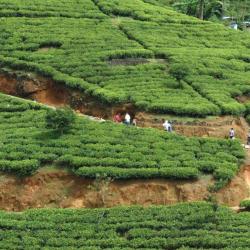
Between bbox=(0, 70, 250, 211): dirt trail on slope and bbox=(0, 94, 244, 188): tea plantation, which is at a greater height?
bbox=(0, 94, 244, 188): tea plantation

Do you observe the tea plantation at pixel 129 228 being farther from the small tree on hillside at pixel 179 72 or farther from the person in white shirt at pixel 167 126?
the small tree on hillside at pixel 179 72

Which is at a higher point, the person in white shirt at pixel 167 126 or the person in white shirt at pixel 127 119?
the person in white shirt at pixel 167 126

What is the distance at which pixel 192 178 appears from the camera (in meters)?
32.7

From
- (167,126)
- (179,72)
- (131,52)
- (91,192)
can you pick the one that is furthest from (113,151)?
(131,52)

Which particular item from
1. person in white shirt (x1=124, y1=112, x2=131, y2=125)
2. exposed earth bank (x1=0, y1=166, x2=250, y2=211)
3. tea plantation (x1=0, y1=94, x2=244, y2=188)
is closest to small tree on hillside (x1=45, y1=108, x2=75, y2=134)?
tea plantation (x1=0, y1=94, x2=244, y2=188)

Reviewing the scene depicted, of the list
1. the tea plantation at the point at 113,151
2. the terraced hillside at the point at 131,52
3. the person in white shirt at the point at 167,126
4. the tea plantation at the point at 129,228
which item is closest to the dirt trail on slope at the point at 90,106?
the terraced hillside at the point at 131,52

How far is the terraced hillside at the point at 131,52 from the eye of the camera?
42.4m

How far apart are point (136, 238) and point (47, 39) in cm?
2372

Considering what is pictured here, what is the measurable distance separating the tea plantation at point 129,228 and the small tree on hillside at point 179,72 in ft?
49.5

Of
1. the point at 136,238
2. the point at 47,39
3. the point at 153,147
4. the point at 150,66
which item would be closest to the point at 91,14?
the point at 47,39

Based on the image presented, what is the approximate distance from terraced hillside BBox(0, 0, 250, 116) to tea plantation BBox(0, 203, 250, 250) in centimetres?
1106

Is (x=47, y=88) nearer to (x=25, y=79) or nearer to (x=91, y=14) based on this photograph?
(x=25, y=79)

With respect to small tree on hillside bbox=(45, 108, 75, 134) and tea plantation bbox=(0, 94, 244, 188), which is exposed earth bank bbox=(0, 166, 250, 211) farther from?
small tree on hillside bbox=(45, 108, 75, 134)

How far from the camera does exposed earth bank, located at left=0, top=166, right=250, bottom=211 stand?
3216cm
